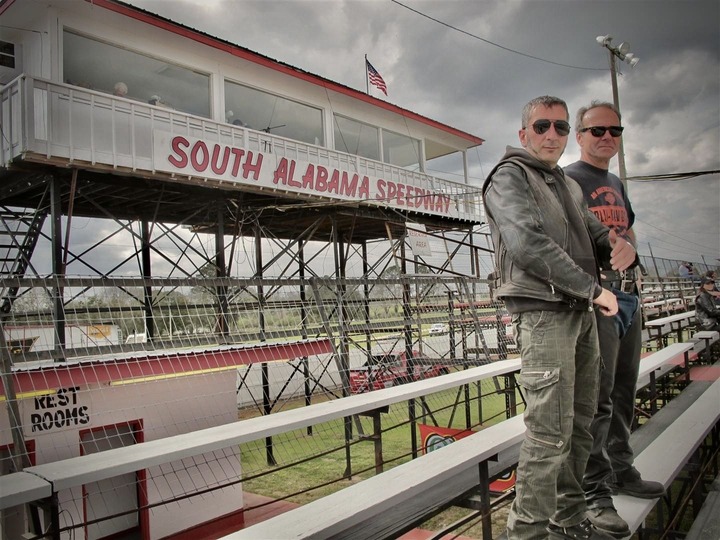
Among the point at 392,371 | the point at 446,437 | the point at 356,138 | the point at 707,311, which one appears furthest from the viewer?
the point at 356,138

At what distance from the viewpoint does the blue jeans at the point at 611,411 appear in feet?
6.01

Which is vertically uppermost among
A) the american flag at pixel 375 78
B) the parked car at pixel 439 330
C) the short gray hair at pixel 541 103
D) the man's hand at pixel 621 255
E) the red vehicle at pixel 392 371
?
the american flag at pixel 375 78

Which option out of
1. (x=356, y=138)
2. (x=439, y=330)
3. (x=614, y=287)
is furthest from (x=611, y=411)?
(x=439, y=330)

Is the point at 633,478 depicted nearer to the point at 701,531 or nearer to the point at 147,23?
the point at 701,531

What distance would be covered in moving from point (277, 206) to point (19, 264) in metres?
4.79

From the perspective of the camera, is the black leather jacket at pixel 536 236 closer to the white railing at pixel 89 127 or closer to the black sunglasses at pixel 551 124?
the black sunglasses at pixel 551 124

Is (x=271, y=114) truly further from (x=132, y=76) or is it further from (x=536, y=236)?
(x=536, y=236)

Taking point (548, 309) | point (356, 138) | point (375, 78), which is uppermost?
point (375, 78)

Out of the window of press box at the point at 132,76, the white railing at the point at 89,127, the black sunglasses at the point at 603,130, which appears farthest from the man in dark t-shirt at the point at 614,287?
the window of press box at the point at 132,76

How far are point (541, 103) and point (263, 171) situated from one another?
8.42 metres

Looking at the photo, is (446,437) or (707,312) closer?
(446,437)

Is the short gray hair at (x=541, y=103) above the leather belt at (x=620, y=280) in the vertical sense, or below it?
above

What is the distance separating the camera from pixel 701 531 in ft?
8.38

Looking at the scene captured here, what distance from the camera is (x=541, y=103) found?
1735 millimetres
